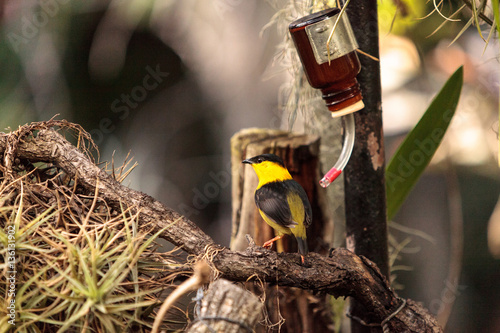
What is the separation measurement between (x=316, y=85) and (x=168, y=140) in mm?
1444

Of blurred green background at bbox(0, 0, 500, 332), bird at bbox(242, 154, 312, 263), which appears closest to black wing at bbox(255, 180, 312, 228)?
bird at bbox(242, 154, 312, 263)

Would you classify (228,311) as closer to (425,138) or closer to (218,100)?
(425,138)

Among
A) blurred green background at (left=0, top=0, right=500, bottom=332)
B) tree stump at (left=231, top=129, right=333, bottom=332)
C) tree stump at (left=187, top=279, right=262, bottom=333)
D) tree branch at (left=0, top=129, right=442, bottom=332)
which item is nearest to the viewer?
tree stump at (left=187, top=279, right=262, bottom=333)

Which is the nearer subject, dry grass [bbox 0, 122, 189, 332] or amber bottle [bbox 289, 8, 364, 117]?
dry grass [bbox 0, 122, 189, 332]

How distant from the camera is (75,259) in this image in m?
0.58

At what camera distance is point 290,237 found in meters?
1.10

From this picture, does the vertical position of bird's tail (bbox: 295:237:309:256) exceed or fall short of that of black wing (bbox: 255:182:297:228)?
it falls short

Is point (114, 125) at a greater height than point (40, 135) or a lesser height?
lesser

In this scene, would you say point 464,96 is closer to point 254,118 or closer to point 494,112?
point 494,112

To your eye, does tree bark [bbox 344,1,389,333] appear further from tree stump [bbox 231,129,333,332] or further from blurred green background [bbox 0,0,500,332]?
blurred green background [bbox 0,0,500,332]

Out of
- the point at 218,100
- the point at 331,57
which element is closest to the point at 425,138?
the point at 331,57

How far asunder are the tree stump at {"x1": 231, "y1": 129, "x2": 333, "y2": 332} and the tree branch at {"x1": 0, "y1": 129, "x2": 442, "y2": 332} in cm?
32

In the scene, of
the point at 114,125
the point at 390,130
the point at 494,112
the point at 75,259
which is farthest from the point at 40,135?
the point at 494,112

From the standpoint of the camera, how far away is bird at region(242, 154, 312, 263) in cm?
74
